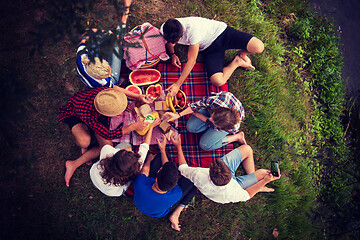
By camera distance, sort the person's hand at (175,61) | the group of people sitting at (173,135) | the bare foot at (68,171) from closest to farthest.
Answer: the group of people sitting at (173,135)
the bare foot at (68,171)
the person's hand at (175,61)

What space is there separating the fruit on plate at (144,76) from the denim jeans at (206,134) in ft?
3.42

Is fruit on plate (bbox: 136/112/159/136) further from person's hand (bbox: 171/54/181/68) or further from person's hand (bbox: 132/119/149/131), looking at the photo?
person's hand (bbox: 171/54/181/68)

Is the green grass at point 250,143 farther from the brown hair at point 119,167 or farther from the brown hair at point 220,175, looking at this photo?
the brown hair at point 220,175

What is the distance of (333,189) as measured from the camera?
14.6 feet

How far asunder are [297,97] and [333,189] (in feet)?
7.13

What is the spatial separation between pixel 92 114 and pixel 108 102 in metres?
0.36

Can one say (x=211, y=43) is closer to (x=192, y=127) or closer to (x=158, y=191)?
(x=192, y=127)

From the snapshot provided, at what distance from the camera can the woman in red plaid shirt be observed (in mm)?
2990

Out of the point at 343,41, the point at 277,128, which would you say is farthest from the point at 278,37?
the point at 277,128

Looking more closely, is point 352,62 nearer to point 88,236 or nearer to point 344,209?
point 344,209

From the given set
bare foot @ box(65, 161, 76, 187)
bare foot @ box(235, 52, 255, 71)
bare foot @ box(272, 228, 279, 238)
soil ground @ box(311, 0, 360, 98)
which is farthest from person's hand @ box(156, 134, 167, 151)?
soil ground @ box(311, 0, 360, 98)

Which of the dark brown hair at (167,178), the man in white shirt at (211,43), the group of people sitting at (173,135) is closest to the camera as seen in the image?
the dark brown hair at (167,178)

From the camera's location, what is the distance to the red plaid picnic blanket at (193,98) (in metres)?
3.92

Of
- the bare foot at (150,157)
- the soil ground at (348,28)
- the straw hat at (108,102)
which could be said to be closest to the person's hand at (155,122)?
the bare foot at (150,157)
